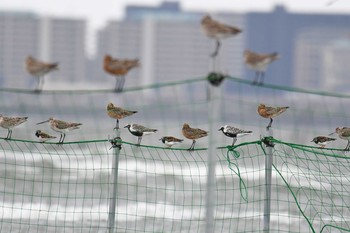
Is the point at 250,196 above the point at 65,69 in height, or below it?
below

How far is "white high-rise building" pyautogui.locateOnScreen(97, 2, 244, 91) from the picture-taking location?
154 meters

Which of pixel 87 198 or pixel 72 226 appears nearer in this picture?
pixel 72 226

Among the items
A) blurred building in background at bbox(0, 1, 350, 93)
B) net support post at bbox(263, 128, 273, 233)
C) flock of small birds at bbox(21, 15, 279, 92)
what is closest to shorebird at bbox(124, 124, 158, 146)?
flock of small birds at bbox(21, 15, 279, 92)

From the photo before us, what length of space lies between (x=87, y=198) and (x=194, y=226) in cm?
320

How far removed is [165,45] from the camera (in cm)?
16238

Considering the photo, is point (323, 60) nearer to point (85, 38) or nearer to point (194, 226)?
point (85, 38)

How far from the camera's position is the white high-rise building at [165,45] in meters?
154

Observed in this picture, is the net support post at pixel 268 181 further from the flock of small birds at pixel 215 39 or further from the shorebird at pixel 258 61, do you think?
the shorebird at pixel 258 61

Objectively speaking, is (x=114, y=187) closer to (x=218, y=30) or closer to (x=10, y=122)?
(x=10, y=122)

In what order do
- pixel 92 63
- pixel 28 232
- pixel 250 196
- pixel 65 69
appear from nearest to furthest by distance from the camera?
1. pixel 28 232
2. pixel 250 196
3. pixel 65 69
4. pixel 92 63

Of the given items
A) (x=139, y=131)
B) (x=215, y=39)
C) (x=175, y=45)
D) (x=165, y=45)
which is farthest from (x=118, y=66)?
(x=175, y=45)

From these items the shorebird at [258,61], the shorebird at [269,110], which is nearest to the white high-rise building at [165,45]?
the shorebird at [258,61]

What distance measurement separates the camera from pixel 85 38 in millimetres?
158125

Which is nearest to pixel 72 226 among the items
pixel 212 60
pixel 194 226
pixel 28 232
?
pixel 28 232
